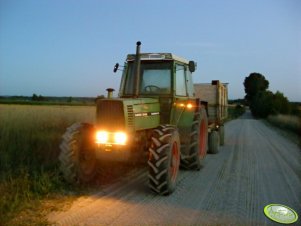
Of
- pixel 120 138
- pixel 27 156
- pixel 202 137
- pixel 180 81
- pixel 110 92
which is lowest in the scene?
pixel 27 156

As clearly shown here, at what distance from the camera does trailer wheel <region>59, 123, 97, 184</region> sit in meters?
6.26

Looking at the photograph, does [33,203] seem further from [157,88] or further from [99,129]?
[157,88]

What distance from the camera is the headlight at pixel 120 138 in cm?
612

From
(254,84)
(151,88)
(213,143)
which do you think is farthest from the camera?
(254,84)

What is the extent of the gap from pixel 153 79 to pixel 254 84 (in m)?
90.7

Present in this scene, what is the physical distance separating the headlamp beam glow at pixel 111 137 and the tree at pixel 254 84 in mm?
90755

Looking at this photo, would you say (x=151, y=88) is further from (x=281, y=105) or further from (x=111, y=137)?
(x=281, y=105)

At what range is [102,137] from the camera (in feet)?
20.5

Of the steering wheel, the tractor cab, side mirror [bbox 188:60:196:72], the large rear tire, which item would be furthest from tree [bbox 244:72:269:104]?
the steering wheel

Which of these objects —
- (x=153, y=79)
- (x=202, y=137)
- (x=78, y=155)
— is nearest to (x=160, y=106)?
(x=153, y=79)

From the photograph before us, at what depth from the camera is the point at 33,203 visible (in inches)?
211

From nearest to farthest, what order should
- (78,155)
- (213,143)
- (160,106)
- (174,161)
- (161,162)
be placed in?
(161,162) < (78,155) < (174,161) < (160,106) < (213,143)

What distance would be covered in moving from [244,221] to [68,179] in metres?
3.07

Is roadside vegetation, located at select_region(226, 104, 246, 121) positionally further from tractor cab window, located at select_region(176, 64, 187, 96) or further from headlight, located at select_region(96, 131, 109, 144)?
headlight, located at select_region(96, 131, 109, 144)
